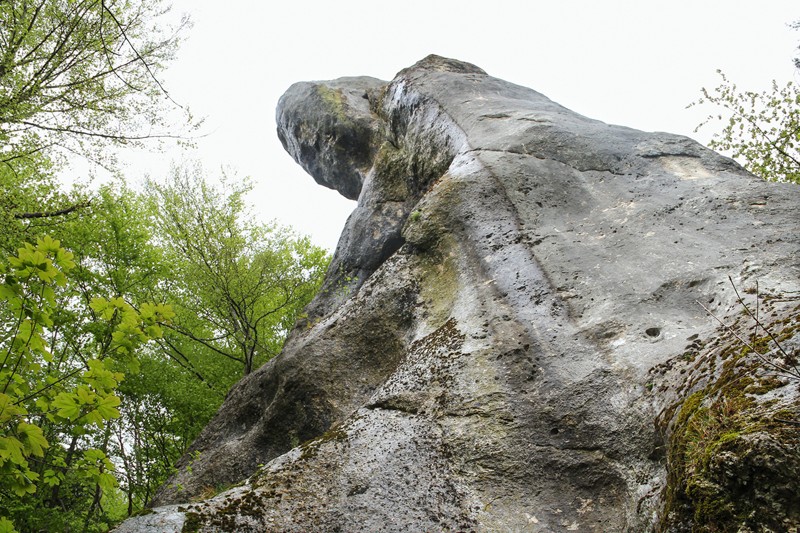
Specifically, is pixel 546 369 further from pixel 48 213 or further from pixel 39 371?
pixel 48 213

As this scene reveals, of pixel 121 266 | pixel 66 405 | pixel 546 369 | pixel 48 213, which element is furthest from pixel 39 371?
pixel 121 266

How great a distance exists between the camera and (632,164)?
9273 millimetres

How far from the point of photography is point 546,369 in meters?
5.81

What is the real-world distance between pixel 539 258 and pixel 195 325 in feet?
43.0

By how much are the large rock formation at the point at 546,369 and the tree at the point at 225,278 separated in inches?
205

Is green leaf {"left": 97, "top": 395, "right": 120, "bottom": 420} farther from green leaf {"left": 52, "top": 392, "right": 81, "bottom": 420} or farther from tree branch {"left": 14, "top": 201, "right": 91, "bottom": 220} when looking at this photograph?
tree branch {"left": 14, "top": 201, "right": 91, "bottom": 220}

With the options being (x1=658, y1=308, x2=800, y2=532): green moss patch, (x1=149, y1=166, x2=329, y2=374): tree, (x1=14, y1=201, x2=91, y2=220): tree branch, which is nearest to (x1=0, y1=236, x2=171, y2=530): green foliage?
(x1=658, y1=308, x2=800, y2=532): green moss patch

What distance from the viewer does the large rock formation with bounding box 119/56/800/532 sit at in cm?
391

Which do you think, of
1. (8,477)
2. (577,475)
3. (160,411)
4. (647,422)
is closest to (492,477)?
(577,475)

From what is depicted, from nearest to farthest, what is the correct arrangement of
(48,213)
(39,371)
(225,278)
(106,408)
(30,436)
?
(30,436)
(106,408)
(39,371)
(48,213)
(225,278)

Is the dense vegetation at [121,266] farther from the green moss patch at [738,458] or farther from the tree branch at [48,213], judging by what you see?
the green moss patch at [738,458]

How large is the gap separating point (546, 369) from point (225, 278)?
1122 centimetres

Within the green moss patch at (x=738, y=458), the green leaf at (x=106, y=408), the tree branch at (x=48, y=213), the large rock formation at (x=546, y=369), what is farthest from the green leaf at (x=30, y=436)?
the tree branch at (x=48, y=213)

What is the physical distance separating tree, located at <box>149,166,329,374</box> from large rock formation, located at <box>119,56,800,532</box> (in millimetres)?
5195
